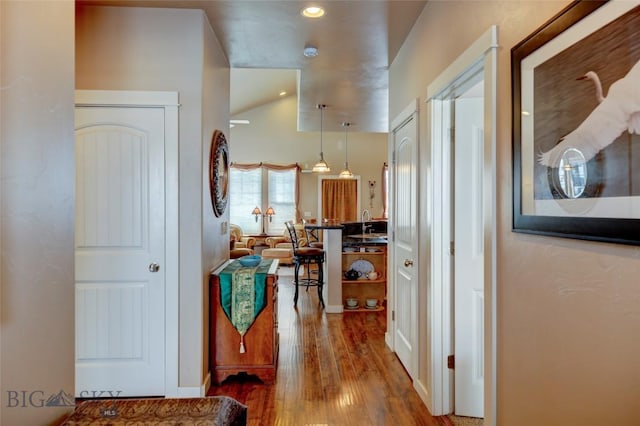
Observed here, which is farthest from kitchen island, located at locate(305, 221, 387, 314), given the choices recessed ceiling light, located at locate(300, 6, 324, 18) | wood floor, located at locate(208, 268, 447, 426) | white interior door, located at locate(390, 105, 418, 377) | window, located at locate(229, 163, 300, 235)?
window, located at locate(229, 163, 300, 235)

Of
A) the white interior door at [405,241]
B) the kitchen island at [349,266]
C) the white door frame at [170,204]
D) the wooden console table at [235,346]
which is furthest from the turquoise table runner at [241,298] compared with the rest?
the kitchen island at [349,266]

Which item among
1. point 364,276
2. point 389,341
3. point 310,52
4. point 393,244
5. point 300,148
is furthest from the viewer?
point 300,148

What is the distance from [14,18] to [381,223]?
6.35m

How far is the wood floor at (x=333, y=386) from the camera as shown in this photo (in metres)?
2.43

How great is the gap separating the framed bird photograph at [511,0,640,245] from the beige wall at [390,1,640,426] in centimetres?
7

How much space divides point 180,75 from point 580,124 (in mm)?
2471

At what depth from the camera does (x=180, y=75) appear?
8.73ft

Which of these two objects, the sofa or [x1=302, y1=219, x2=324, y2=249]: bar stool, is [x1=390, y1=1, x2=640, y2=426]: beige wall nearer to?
[x1=302, y1=219, x2=324, y2=249]: bar stool

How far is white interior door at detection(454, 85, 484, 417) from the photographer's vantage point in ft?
7.90

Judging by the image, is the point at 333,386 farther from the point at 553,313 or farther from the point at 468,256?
the point at 553,313

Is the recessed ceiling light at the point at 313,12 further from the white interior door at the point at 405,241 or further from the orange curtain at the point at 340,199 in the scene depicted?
the orange curtain at the point at 340,199

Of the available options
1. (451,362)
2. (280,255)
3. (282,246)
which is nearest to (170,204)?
(451,362)

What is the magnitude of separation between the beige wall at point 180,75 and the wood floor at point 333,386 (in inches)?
21.2

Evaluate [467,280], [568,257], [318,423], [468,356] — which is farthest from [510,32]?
[318,423]
